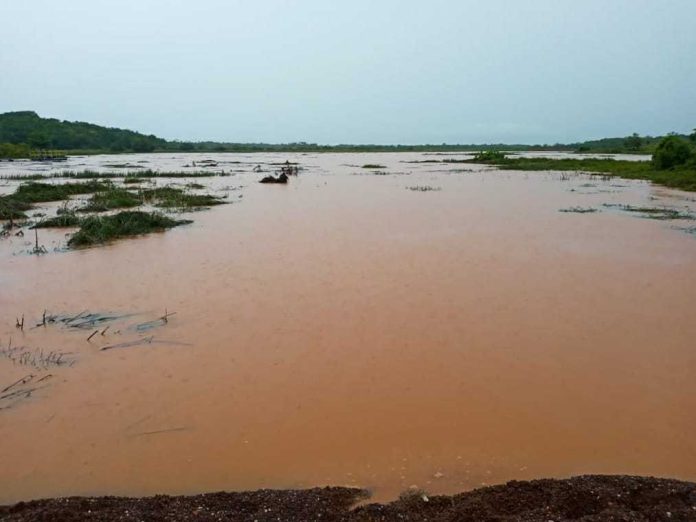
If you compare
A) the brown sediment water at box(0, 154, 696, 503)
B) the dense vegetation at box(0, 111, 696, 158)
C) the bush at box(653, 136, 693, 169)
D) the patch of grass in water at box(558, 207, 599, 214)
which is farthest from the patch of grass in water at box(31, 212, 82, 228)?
the dense vegetation at box(0, 111, 696, 158)

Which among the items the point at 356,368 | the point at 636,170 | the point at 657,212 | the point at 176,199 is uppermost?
the point at 636,170

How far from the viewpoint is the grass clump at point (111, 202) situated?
14.5m

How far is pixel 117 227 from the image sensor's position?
11.6 metres

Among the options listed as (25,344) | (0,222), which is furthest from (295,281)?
(0,222)

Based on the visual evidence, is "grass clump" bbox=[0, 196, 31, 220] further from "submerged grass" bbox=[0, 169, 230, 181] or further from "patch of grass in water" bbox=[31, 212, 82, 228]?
"submerged grass" bbox=[0, 169, 230, 181]

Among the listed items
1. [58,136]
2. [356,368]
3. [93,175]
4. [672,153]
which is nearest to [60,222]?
[356,368]

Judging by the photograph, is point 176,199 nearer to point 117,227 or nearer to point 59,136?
point 117,227

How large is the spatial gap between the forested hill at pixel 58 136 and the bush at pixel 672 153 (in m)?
64.8

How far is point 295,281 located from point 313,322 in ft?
5.59

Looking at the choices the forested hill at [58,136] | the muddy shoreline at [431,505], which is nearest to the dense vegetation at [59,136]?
the forested hill at [58,136]

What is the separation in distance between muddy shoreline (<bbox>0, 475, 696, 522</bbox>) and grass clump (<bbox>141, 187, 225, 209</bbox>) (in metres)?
13.4

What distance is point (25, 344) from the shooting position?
5.41m

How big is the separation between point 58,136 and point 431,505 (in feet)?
264

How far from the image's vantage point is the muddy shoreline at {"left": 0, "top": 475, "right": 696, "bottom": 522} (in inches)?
106
